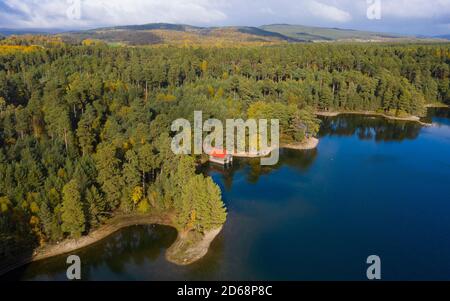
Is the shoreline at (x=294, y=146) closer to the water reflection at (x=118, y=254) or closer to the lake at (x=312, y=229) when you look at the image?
the lake at (x=312, y=229)

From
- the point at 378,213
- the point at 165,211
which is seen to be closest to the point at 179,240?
the point at 165,211

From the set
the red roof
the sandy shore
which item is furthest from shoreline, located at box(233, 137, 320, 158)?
the red roof

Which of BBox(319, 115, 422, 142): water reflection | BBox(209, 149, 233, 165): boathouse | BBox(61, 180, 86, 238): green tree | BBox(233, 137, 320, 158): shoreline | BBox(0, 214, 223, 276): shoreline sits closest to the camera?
BBox(0, 214, 223, 276): shoreline

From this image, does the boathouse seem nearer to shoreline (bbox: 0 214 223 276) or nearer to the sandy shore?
the sandy shore

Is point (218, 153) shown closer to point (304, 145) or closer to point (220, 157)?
point (220, 157)

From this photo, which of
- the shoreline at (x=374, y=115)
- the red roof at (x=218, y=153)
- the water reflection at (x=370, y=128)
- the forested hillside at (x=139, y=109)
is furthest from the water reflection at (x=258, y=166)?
the shoreline at (x=374, y=115)

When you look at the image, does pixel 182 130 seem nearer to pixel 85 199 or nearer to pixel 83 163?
pixel 83 163
